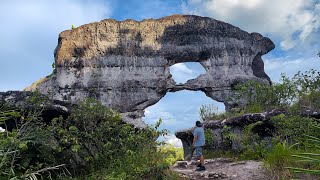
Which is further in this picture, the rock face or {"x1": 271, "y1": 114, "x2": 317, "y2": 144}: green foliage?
the rock face

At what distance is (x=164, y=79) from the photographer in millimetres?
23094

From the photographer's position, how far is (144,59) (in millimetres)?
23594

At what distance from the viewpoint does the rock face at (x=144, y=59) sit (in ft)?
74.2

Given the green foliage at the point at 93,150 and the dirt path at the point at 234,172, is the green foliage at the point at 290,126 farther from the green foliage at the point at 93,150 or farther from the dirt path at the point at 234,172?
the green foliage at the point at 93,150

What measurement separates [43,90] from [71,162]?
15203mm

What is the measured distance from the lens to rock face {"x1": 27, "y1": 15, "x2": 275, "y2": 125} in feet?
74.2

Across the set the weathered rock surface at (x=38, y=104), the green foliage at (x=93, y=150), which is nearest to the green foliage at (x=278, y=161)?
the green foliage at (x=93, y=150)

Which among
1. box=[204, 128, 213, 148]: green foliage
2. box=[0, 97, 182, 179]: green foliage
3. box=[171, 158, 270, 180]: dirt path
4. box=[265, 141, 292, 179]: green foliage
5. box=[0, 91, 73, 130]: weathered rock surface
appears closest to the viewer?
box=[265, 141, 292, 179]: green foliage

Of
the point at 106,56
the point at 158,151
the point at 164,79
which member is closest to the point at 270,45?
the point at 164,79

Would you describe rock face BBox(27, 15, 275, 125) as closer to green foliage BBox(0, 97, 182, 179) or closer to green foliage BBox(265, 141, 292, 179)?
green foliage BBox(0, 97, 182, 179)

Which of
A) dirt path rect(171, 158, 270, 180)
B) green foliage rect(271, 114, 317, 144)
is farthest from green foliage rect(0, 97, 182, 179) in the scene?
green foliage rect(271, 114, 317, 144)

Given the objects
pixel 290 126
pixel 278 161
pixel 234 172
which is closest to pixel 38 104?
pixel 234 172

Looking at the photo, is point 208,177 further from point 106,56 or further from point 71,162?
point 106,56

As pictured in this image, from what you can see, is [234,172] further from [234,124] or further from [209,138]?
[209,138]
